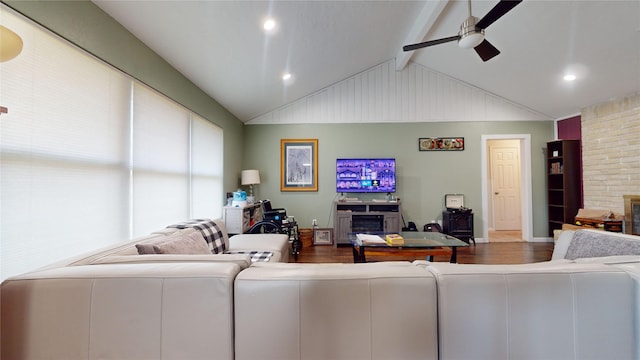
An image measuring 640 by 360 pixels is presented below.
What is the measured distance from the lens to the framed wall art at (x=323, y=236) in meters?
4.71

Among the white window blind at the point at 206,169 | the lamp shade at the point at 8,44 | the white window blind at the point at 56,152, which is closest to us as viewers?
the lamp shade at the point at 8,44

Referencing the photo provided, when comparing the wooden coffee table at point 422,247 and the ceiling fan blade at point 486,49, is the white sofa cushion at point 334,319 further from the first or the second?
the ceiling fan blade at point 486,49

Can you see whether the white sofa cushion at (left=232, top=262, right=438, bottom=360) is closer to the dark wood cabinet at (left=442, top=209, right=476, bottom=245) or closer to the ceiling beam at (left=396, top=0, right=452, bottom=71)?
the ceiling beam at (left=396, top=0, right=452, bottom=71)

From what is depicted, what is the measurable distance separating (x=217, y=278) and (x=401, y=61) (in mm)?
4729

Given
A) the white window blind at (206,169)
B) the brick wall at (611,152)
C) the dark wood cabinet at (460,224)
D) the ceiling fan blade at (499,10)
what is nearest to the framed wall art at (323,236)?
the white window blind at (206,169)

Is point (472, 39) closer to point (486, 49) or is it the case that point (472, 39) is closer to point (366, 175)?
point (486, 49)

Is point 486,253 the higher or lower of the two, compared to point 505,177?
lower

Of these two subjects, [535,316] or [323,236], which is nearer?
[535,316]

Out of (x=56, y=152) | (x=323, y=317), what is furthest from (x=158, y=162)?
(x=323, y=317)

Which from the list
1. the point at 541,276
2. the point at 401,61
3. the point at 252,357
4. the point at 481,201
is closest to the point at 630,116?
the point at 481,201

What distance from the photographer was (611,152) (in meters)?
3.87

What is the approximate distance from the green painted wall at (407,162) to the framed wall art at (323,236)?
214 millimetres

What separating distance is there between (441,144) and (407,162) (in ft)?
2.45

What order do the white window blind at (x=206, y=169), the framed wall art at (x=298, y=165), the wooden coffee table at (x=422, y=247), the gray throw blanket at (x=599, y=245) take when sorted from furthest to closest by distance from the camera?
the framed wall art at (x=298, y=165)
the white window blind at (x=206, y=169)
the wooden coffee table at (x=422, y=247)
the gray throw blanket at (x=599, y=245)
